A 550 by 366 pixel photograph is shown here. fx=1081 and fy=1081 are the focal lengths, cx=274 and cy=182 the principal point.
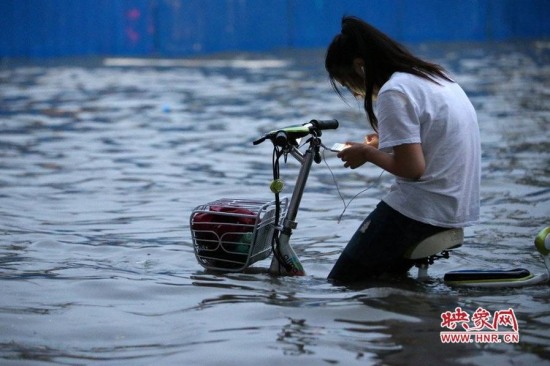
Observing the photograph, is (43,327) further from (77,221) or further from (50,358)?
(77,221)

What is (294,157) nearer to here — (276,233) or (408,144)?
(276,233)

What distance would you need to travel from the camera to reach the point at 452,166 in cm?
578

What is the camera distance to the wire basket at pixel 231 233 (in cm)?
634

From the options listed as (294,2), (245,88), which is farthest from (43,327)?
(294,2)

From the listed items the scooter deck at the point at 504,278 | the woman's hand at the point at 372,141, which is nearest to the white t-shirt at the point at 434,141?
the woman's hand at the point at 372,141

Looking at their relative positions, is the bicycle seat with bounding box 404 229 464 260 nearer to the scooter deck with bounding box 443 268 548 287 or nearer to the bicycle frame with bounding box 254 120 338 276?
the scooter deck with bounding box 443 268 548 287

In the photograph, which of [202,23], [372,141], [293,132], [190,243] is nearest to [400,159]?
[372,141]

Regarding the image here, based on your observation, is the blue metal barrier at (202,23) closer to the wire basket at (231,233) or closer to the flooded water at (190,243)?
the flooded water at (190,243)

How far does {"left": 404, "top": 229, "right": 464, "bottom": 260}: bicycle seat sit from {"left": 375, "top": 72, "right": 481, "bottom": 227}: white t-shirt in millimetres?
76

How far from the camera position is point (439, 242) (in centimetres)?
585

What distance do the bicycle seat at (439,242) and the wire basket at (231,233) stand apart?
98 cm

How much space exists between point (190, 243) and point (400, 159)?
9.74 feet

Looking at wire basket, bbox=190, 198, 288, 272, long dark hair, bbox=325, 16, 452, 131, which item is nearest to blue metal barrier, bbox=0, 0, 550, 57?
wire basket, bbox=190, 198, 288, 272

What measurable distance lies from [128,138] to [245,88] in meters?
7.51
